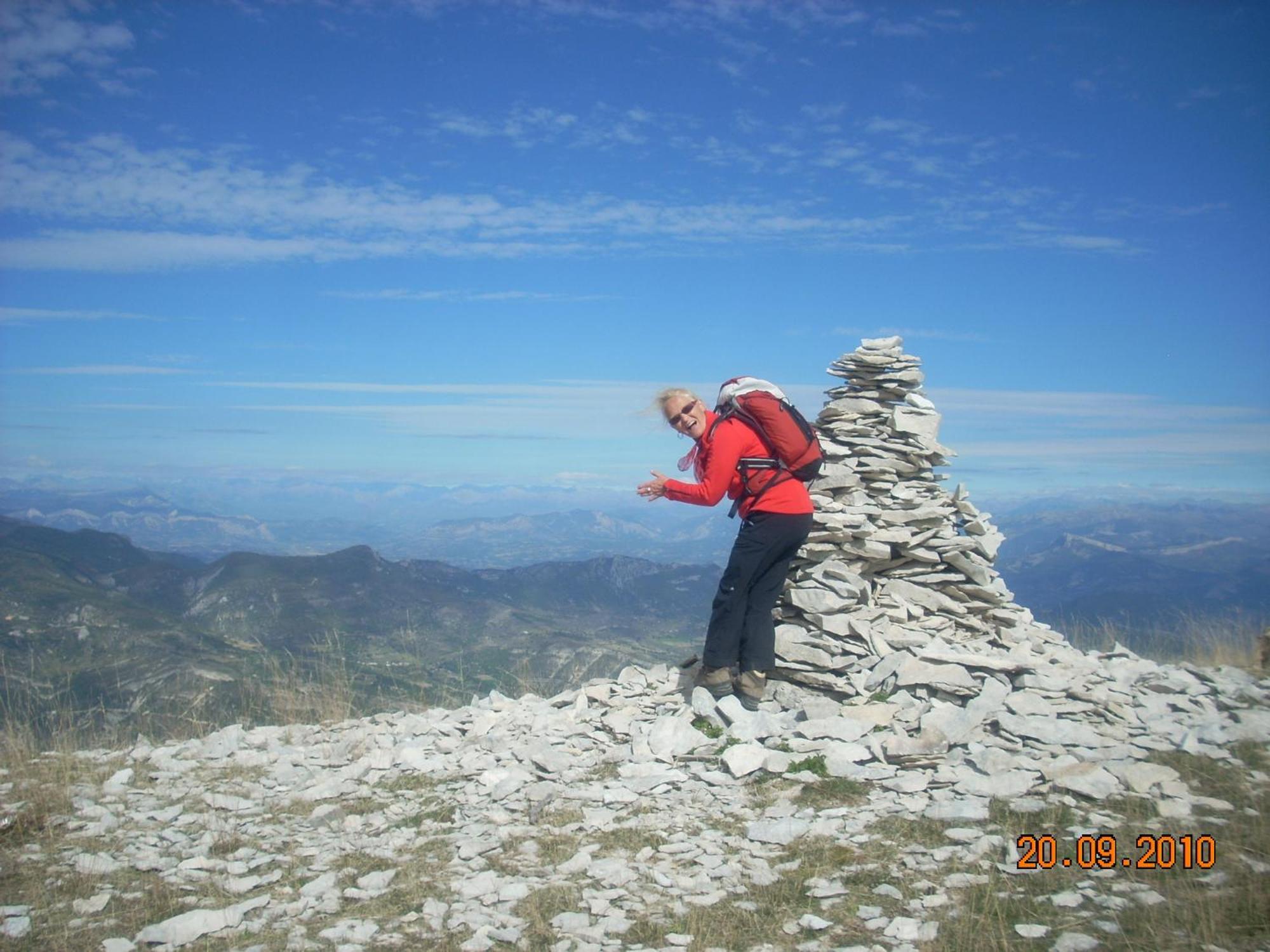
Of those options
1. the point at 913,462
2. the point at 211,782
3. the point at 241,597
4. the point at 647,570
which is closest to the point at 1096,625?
the point at 913,462

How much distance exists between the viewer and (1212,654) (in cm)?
1162

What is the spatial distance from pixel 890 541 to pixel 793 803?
440cm

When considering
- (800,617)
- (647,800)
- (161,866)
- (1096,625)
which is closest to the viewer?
(161,866)

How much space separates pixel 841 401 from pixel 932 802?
5.77 meters

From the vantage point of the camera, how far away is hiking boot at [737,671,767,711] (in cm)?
862

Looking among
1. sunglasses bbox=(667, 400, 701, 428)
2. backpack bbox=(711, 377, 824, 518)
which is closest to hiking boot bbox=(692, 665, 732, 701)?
backpack bbox=(711, 377, 824, 518)

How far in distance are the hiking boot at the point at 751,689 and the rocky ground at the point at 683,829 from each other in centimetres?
18

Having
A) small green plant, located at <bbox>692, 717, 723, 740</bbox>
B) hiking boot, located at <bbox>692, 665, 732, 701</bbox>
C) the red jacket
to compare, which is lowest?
small green plant, located at <bbox>692, 717, 723, 740</bbox>

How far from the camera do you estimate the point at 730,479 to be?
815cm

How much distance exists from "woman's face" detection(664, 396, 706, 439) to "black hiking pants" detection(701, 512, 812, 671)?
3.32ft

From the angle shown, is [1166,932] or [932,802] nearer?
[1166,932]

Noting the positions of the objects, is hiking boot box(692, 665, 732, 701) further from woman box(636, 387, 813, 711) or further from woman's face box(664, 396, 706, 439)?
woman's face box(664, 396, 706, 439)

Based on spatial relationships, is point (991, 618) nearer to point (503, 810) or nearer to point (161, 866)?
point (503, 810)
